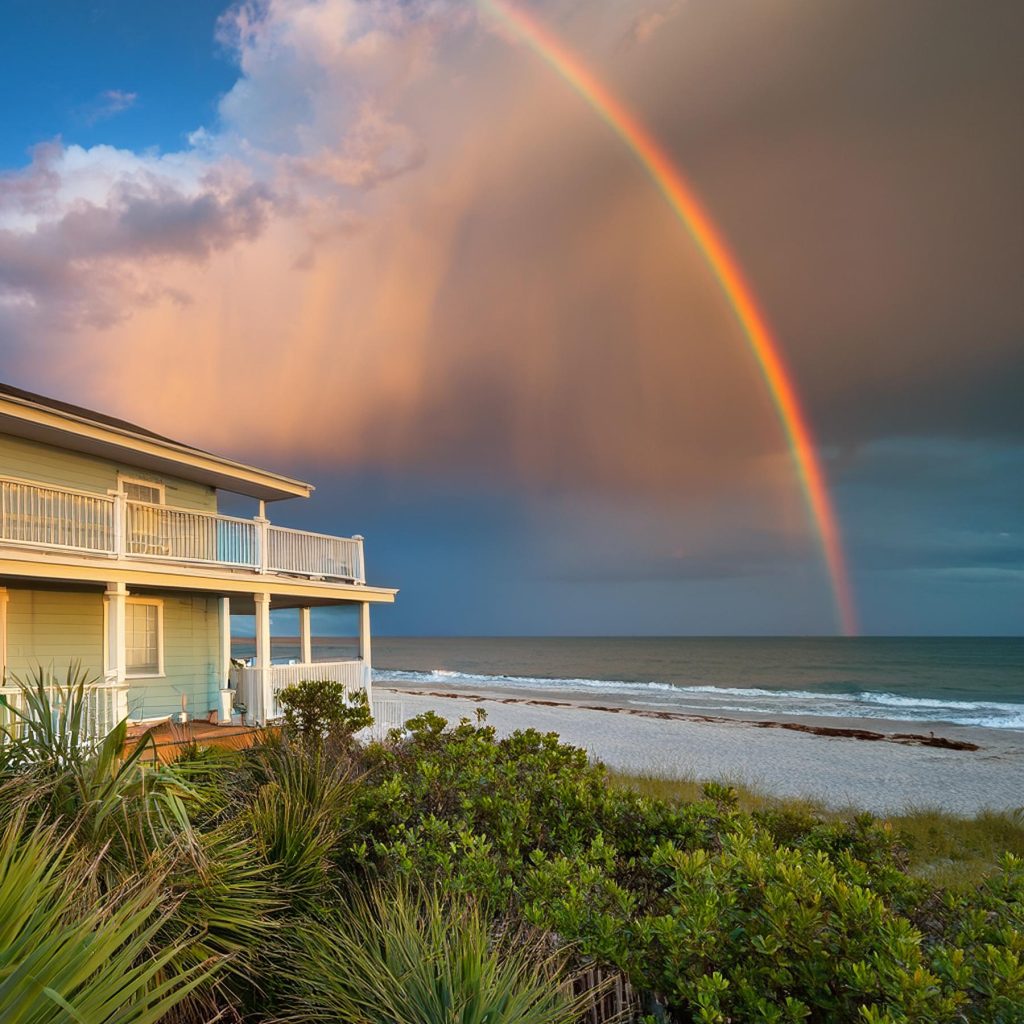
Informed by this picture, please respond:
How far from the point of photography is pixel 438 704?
131ft

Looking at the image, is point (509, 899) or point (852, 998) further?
point (509, 899)

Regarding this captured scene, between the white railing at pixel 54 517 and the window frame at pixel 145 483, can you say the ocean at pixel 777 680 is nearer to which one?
the window frame at pixel 145 483

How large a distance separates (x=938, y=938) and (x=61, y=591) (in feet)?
50.3

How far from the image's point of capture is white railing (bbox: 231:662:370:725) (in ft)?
52.6

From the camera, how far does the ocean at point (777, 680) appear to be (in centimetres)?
4100

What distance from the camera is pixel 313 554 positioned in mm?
17906

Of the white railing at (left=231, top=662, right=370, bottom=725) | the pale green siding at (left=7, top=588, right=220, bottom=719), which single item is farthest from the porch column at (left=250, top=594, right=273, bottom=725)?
the pale green siding at (left=7, top=588, right=220, bottom=719)

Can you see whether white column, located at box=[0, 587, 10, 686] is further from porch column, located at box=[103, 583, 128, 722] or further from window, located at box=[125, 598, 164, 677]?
window, located at box=[125, 598, 164, 677]

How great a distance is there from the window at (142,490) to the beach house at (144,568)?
39 mm

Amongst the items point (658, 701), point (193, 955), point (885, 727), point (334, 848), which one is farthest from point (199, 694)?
point (658, 701)

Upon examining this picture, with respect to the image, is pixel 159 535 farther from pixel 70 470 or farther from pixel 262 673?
pixel 262 673

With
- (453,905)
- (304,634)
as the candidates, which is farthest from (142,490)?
(453,905)

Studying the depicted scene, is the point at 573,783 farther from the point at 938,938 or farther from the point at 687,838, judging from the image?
the point at 938,938

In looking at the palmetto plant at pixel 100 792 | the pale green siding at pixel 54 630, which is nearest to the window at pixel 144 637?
the pale green siding at pixel 54 630
